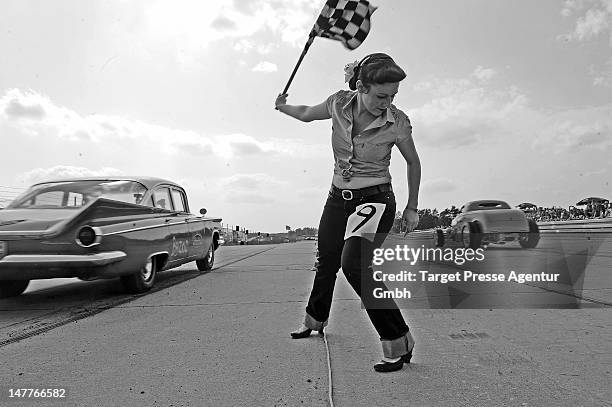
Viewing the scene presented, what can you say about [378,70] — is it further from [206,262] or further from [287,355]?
[206,262]

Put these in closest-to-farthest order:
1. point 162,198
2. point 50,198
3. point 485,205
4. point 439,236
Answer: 1. point 50,198
2. point 162,198
3. point 485,205
4. point 439,236

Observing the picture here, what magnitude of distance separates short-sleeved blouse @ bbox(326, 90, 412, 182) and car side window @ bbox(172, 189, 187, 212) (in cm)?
485

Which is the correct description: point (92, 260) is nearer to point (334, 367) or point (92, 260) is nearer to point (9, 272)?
point (9, 272)

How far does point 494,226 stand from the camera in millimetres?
11523

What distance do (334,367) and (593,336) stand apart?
1.89m

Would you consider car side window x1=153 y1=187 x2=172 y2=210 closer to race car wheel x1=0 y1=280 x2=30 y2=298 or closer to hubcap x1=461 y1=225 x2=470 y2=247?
race car wheel x1=0 y1=280 x2=30 y2=298

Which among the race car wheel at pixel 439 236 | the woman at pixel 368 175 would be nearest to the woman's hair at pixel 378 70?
the woman at pixel 368 175

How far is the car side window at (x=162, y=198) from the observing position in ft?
22.5

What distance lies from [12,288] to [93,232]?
181cm

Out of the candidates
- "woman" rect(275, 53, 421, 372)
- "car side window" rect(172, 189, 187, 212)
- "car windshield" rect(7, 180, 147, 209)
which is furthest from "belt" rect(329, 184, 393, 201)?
"car side window" rect(172, 189, 187, 212)

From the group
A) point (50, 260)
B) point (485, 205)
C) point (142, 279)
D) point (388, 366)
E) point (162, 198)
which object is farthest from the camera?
point (485, 205)

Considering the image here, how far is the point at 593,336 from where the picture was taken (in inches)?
137

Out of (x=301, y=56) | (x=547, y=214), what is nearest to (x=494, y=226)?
(x=301, y=56)

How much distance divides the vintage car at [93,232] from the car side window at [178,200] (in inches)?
1.5
